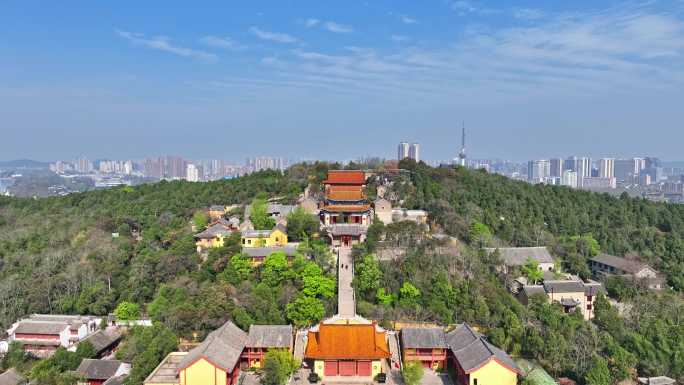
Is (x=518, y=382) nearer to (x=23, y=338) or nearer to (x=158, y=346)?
(x=158, y=346)

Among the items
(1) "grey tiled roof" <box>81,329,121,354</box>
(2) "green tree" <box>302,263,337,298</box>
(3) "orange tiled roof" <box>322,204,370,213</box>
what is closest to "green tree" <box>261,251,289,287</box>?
(2) "green tree" <box>302,263,337,298</box>

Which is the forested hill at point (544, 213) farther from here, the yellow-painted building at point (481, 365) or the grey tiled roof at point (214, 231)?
the grey tiled roof at point (214, 231)

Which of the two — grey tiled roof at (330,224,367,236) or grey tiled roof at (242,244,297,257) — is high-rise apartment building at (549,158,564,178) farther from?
grey tiled roof at (242,244,297,257)

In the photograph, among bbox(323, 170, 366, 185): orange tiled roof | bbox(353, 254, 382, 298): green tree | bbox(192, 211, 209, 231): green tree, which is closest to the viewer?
bbox(353, 254, 382, 298): green tree

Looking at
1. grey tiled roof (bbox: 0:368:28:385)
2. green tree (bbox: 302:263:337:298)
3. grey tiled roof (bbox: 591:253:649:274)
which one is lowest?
grey tiled roof (bbox: 0:368:28:385)

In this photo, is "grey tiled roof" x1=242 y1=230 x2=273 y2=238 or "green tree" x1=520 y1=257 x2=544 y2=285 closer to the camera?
"green tree" x1=520 y1=257 x2=544 y2=285

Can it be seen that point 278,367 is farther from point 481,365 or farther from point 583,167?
point 583,167

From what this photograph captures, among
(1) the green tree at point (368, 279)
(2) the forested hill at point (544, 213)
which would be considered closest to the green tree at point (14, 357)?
(1) the green tree at point (368, 279)

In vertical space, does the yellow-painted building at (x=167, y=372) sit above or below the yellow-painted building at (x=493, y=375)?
below
